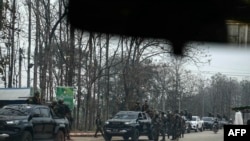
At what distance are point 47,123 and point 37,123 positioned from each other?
0.71m

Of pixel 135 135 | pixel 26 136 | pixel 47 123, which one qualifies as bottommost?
pixel 135 135

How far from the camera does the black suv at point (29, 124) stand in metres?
16.0

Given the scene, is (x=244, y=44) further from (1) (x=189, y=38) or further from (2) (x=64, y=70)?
(2) (x=64, y=70)

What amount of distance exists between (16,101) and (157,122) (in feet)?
25.6

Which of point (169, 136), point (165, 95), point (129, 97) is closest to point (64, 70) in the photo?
point (129, 97)

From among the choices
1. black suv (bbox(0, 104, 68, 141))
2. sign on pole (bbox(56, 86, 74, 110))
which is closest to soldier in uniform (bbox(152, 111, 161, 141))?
sign on pole (bbox(56, 86, 74, 110))

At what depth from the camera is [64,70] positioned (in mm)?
36625

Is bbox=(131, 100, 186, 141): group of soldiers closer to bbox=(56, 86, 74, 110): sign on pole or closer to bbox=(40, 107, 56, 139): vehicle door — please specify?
bbox=(56, 86, 74, 110): sign on pole

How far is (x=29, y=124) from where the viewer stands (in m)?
16.4

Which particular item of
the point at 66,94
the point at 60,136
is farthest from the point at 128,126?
the point at 60,136

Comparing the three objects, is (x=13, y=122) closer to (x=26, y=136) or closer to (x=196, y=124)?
(x=26, y=136)

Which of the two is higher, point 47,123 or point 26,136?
point 47,123

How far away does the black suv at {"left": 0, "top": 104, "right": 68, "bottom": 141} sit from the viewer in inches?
629

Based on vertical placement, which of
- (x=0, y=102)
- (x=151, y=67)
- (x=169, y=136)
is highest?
(x=151, y=67)
